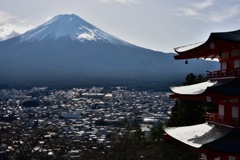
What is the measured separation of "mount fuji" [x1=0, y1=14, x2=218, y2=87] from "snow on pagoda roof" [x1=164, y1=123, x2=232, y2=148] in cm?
10193

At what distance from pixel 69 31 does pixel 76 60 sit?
2045cm

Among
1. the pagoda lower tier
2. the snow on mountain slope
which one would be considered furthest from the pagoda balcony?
the snow on mountain slope

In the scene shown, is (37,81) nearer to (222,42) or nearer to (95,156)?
(95,156)

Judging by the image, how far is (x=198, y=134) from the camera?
10.1m

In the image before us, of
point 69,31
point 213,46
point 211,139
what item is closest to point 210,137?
point 211,139

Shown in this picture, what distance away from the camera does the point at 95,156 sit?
21328 mm

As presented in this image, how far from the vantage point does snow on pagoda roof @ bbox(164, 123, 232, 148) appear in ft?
29.9

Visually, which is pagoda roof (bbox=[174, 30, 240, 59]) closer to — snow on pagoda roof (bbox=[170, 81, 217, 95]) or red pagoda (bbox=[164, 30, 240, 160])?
red pagoda (bbox=[164, 30, 240, 160])

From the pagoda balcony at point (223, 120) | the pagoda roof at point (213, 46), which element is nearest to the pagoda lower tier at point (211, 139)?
the pagoda balcony at point (223, 120)

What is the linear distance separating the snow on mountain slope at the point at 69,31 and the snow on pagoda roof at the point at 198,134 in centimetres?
14289

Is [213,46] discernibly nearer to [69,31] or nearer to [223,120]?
[223,120]

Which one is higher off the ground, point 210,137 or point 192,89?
point 192,89

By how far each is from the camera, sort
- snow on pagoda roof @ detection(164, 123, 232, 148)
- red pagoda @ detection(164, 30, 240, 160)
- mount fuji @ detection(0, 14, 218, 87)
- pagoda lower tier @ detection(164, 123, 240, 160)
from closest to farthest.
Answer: pagoda lower tier @ detection(164, 123, 240, 160)
red pagoda @ detection(164, 30, 240, 160)
snow on pagoda roof @ detection(164, 123, 232, 148)
mount fuji @ detection(0, 14, 218, 87)

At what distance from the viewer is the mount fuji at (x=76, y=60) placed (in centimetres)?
12244
